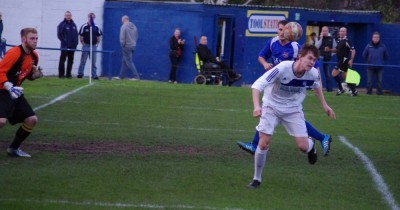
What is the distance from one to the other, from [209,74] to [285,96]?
16941 mm

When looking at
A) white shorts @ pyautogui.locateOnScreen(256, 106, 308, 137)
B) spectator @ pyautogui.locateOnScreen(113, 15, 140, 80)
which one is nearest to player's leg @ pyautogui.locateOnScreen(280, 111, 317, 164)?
white shorts @ pyautogui.locateOnScreen(256, 106, 308, 137)

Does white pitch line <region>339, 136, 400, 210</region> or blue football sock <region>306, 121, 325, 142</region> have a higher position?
blue football sock <region>306, 121, 325, 142</region>

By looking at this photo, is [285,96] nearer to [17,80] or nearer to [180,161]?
[180,161]

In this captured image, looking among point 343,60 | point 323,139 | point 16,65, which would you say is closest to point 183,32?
point 343,60

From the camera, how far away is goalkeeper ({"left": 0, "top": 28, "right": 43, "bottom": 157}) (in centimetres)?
1046

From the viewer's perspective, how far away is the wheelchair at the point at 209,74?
2661 centimetres

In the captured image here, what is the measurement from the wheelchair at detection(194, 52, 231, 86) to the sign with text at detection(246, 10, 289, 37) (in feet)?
Answer: 12.3

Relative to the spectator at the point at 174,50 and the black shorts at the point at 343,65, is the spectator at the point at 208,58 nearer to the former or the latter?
the spectator at the point at 174,50

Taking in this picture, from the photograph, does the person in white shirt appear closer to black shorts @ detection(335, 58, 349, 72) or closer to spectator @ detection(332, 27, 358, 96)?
spectator @ detection(332, 27, 358, 96)

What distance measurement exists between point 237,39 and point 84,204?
2226cm

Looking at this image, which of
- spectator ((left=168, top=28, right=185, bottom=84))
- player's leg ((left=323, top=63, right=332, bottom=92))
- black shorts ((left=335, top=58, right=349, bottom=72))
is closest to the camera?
black shorts ((left=335, top=58, right=349, bottom=72))

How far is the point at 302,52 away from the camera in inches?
370

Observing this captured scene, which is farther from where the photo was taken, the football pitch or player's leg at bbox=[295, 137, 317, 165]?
player's leg at bbox=[295, 137, 317, 165]

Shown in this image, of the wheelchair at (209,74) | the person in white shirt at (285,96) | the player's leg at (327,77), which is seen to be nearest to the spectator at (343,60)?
the player's leg at (327,77)
